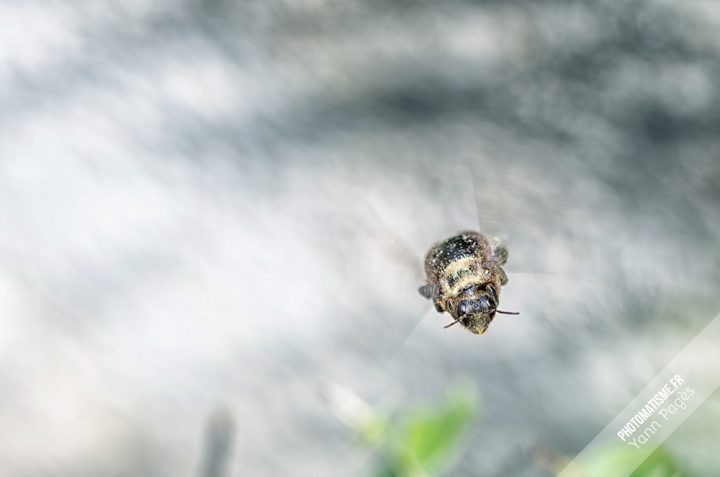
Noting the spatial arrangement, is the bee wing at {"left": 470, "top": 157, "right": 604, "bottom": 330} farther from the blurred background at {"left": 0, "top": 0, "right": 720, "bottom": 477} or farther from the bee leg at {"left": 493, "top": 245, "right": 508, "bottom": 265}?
the bee leg at {"left": 493, "top": 245, "right": 508, "bottom": 265}

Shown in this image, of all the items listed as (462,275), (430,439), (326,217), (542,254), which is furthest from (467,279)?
(326,217)

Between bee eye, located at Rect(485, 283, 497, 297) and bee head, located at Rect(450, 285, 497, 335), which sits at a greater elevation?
bee eye, located at Rect(485, 283, 497, 297)

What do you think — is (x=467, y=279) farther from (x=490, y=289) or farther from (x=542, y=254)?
(x=542, y=254)

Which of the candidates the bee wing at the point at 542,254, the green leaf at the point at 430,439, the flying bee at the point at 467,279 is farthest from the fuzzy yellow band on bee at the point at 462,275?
the bee wing at the point at 542,254

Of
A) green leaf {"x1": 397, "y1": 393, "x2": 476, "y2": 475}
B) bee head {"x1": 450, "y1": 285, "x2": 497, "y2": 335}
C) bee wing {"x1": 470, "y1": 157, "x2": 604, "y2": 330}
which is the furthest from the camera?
bee wing {"x1": 470, "y1": 157, "x2": 604, "y2": 330}

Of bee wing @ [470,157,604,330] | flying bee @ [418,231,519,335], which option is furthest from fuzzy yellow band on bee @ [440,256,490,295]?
bee wing @ [470,157,604,330]

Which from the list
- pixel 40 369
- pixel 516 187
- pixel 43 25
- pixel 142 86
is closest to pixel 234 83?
pixel 142 86

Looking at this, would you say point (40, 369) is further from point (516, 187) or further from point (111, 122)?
point (516, 187)
